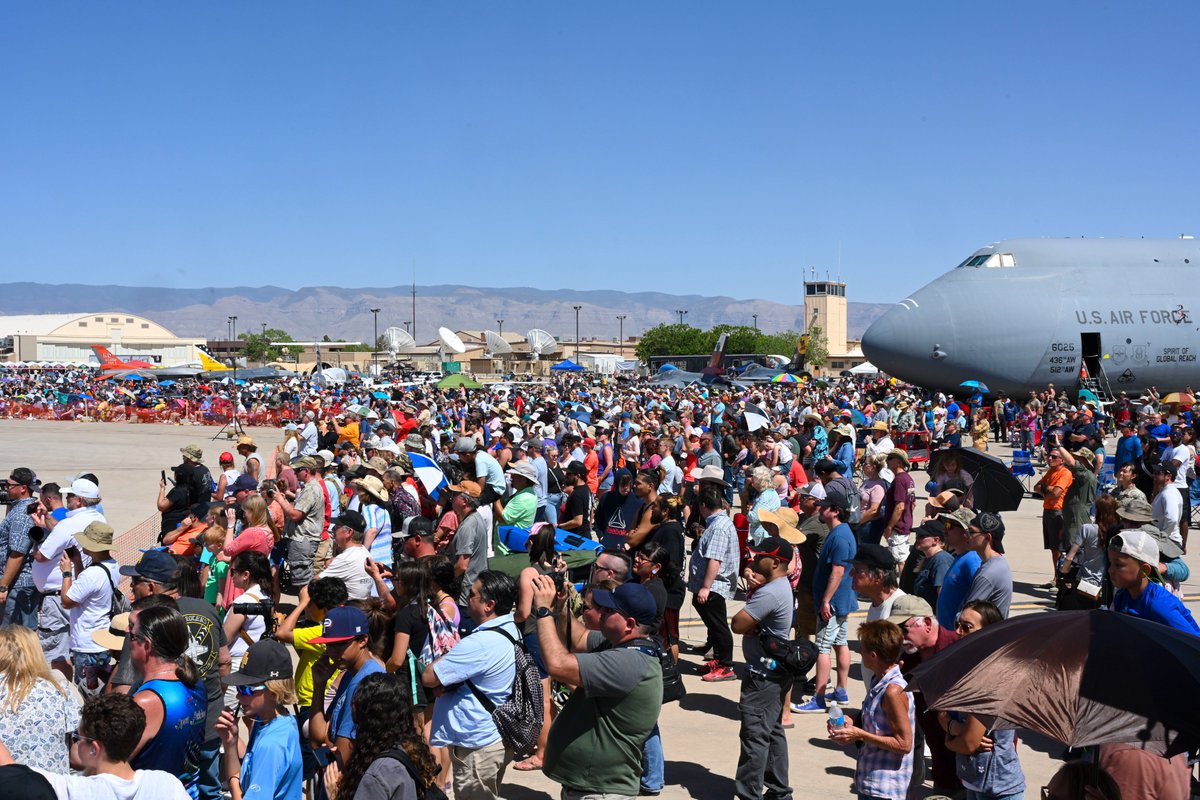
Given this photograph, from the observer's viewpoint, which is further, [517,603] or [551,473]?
[551,473]

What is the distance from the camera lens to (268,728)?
486cm

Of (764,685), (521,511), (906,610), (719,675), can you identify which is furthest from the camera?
(521,511)

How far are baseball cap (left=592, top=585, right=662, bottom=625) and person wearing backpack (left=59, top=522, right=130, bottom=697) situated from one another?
4075mm

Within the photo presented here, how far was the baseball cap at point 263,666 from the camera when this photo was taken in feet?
15.8

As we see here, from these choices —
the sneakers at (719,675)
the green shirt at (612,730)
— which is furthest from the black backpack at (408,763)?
the sneakers at (719,675)

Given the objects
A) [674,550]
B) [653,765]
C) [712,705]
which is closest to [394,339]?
[674,550]

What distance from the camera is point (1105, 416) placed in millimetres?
27344

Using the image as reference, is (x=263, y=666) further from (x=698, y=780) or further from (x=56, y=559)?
A: (x=56, y=559)

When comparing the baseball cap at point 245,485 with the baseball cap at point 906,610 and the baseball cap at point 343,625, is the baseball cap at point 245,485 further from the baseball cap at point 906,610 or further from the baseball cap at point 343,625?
the baseball cap at point 906,610

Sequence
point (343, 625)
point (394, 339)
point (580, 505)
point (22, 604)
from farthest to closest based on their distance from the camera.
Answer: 1. point (394, 339)
2. point (580, 505)
3. point (22, 604)
4. point (343, 625)

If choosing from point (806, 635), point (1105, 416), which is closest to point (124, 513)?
point (806, 635)

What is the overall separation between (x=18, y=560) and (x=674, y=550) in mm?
5670

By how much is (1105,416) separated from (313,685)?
26746 millimetres

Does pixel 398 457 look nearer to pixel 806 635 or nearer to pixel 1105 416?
pixel 806 635
